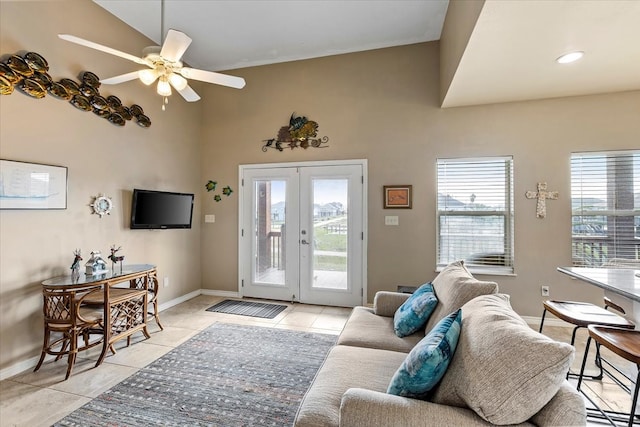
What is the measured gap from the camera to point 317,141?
4.30 metres

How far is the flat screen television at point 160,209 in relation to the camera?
3557mm

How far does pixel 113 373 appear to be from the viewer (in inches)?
98.0

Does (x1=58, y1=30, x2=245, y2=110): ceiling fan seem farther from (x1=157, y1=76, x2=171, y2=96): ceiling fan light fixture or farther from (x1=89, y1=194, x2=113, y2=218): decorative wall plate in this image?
(x1=89, y1=194, x2=113, y2=218): decorative wall plate

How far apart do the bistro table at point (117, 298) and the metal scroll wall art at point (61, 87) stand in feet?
5.39

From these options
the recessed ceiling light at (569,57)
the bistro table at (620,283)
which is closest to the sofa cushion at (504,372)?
the bistro table at (620,283)

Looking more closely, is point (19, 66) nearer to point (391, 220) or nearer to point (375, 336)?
point (375, 336)

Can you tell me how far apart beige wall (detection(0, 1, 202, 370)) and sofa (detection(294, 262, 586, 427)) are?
2.73m

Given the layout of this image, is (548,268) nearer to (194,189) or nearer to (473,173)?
(473,173)

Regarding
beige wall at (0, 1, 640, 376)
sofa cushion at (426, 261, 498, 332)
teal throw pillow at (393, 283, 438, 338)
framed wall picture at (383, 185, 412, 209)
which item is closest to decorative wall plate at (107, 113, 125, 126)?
beige wall at (0, 1, 640, 376)

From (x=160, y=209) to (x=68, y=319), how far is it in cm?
166

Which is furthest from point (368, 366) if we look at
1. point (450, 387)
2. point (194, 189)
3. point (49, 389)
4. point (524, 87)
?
point (194, 189)

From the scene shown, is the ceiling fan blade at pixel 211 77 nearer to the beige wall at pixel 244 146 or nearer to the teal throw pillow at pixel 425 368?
the beige wall at pixel 244 146

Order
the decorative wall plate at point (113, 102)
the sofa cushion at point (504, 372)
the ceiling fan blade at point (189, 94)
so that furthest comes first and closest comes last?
the decorative wall plate at point (113, 102) < the ceiling fan blade at point (189, 94) < the sofa cushion at point (504, 372)

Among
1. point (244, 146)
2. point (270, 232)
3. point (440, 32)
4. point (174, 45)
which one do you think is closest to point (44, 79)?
point (174, 45)
